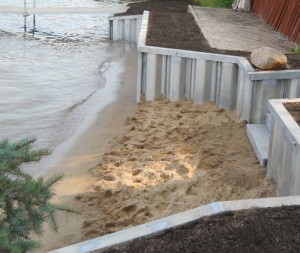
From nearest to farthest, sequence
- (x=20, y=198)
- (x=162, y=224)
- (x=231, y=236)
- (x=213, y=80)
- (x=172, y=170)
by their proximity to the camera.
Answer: (x=20, y=198), (x=231, y=236), (x=162, y=224), (x=172, y=170), (x=213, y=80)

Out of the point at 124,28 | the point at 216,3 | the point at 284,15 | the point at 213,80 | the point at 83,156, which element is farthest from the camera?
the point at 216,3

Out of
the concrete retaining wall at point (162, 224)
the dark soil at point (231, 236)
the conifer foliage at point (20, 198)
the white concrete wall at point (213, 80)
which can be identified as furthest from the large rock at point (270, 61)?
the conifer foliage at point (20, 198)

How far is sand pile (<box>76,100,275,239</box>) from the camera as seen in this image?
7.04 m

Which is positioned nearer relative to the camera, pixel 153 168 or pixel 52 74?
pixel 153 168

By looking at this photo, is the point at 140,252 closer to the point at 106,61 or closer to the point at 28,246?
the point at 28,246

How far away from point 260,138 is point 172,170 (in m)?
1.33

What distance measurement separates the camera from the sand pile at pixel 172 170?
7.04 meters

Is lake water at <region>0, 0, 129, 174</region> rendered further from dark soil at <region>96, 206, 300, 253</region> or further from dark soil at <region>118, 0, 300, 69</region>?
dark soil at <region>96, 206, 300, 253</region>

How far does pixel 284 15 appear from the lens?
601 inches

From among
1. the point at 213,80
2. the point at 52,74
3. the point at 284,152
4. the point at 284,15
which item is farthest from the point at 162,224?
the point at 52,74

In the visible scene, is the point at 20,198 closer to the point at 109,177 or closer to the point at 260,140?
the point at 109,177

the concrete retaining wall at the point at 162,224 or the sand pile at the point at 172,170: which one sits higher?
the concrete retaining wall at the point at 162,224

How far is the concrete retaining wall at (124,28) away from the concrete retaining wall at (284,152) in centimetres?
1529

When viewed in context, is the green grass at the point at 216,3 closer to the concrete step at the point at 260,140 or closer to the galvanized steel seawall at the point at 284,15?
the galvanized steel seawall at the point at 284,15
